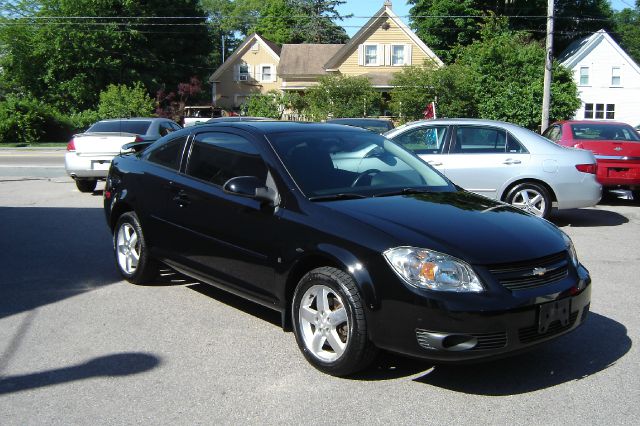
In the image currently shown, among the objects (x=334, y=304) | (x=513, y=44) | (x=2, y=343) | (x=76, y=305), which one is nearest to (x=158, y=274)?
(x=76, y=305)

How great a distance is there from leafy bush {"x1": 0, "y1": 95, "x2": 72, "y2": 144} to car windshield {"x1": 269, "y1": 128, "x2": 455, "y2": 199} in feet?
130

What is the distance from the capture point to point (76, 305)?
6.14 meters

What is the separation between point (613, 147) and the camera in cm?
1276

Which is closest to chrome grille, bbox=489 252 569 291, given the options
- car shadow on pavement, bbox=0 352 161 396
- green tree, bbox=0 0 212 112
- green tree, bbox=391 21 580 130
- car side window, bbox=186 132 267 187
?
car side window, bbox=186 132 267 187

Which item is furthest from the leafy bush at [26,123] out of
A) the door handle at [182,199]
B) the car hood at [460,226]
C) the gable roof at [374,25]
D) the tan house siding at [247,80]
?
the car hood at [460,226]

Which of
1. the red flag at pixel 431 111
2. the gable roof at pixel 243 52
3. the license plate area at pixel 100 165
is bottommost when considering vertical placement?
the license plate area at pixel 100 165

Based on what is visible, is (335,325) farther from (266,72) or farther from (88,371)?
(266,72)

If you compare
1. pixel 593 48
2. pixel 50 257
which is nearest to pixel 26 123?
pixel 50 257

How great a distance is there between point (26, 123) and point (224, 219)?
133ft

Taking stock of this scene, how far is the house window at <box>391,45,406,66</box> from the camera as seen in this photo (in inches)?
1914

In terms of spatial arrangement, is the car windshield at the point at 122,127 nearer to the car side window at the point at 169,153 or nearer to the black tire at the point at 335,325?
the car side window at the point at 169,153

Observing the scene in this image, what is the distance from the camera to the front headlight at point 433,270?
4043 millimetres

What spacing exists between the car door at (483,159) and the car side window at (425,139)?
0.18 m

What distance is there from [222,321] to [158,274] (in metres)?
1.38
